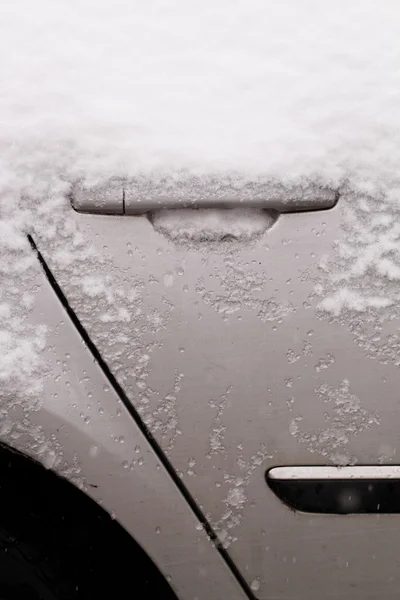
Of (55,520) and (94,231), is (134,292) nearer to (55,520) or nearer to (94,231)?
(94,231)

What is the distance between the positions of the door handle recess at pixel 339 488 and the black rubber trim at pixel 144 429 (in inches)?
6.0

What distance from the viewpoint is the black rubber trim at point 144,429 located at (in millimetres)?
1140

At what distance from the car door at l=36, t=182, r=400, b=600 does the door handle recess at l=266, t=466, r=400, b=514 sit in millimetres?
31

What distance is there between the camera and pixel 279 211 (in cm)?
115

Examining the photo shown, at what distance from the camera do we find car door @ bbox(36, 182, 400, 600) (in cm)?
114

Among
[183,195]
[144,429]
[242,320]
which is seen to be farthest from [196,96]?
[144,429]

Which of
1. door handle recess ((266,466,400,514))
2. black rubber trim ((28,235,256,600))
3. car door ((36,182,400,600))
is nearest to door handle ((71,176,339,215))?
car door ((36,182,400,600))

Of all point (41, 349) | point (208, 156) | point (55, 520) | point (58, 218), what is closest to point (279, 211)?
point (208, 156)

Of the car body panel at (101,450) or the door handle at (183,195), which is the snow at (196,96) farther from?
the car body panel at (101,450)

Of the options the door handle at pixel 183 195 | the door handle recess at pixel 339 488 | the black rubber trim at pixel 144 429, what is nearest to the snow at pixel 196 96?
the door handle at pixel 183 195

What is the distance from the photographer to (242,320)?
115cm

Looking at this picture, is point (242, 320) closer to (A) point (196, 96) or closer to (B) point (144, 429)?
(B) point (144, 429)

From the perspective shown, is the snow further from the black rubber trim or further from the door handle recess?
the door handle recess

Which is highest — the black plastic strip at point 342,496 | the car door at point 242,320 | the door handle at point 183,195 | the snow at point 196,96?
the snow at point 196,96
